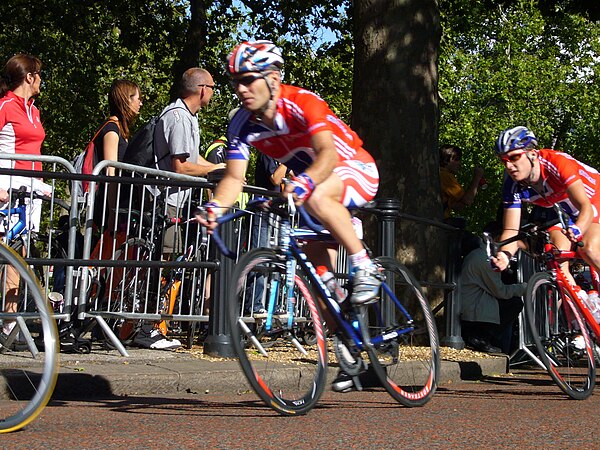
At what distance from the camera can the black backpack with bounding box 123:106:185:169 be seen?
9.12 metres

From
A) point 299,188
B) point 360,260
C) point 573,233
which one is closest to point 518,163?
point 573,233

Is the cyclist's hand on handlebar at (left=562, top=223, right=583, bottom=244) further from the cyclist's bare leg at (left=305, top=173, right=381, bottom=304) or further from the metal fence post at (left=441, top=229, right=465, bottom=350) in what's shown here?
the metal fence post at (left=441, top=229, right=465, bottom=350)

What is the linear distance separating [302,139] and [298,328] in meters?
1.00

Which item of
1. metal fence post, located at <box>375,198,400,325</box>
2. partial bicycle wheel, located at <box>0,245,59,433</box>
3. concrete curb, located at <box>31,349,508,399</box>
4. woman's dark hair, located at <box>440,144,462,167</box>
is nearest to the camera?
partial bicycle wheel, located at <box>0,245,59,433</box>

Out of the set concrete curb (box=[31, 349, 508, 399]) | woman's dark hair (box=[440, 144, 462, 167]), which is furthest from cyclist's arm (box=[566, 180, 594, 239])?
woman's dark hair (box=[440, 144, 462, 167])

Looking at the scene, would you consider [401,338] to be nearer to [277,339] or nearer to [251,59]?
[277,339]

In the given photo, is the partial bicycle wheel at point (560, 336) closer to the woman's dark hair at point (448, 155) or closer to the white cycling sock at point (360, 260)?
the white cycling sock at point (360, 260)

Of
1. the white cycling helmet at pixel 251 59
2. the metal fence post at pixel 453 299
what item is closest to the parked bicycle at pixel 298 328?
the white cycling helmet at pixel 251 59

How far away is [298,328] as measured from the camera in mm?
5820

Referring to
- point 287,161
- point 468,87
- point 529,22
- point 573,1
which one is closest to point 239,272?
→ point 287,161

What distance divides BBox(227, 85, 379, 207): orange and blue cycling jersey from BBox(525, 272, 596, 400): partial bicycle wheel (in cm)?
207

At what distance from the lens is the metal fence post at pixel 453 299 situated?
34.6ft

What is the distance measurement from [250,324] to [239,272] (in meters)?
0.34

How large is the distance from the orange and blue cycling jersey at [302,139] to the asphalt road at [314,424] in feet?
4.07
